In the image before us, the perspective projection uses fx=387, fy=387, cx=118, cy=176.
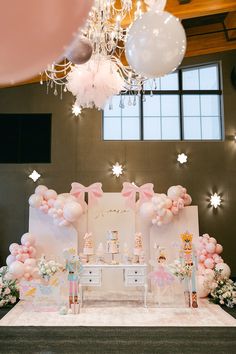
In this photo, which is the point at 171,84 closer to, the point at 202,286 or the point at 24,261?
the point at 202,286

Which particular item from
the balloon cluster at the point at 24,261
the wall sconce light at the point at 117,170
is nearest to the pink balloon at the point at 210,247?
the wall sconce light at the point at 117,170

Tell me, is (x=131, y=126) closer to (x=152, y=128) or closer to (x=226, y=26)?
(x=152, y=128)

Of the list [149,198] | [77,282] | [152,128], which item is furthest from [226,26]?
[77,282]

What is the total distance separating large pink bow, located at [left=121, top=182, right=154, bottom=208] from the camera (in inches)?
268

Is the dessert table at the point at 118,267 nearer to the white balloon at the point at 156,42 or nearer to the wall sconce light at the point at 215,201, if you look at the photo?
the wall sconce light at the point at 215,201

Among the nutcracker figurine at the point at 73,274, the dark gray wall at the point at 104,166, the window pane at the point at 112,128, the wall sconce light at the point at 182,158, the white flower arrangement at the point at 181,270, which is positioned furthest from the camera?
the window pane at the point at 112,128

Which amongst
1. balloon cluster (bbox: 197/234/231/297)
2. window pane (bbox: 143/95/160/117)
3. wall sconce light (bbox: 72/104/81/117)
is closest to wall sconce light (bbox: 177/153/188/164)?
window pane (bbox: 143/95/160/117)

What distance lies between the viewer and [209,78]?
26.3 ft

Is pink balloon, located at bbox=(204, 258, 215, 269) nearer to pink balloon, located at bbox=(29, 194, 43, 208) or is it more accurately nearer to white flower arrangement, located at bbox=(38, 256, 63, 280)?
white flower arrangement, located at bbox=(38, 256, 63, 280)

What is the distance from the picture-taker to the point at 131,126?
785cm

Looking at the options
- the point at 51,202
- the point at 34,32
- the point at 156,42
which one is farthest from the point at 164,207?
the point at 34,32

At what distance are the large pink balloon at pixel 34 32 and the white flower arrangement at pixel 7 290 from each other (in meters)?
4.98

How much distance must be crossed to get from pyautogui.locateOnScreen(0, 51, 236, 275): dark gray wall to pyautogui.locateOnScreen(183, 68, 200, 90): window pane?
2.47ft

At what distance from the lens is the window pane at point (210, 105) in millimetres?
7934
